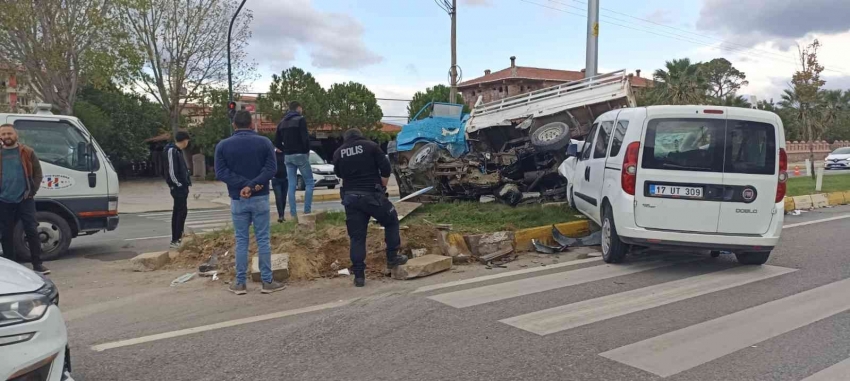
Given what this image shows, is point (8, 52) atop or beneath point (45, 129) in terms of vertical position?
atop

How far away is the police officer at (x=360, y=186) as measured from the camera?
20.8 feet

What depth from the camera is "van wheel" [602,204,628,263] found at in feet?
23.5

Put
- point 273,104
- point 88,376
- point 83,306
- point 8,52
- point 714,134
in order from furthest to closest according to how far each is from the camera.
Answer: point 273,104
point 8,52
point 714,134
point 83,306
point 88,376

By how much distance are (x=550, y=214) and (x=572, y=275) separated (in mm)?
2812

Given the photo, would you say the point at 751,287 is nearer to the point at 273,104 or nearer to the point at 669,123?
the point at 669,123

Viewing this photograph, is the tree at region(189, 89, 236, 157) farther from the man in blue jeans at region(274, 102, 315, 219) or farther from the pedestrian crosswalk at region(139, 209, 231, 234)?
the man in blue jeans at region(274, 102, 315, 219)

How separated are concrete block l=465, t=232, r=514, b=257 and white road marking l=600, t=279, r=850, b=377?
308cm

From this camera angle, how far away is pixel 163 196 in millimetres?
24125

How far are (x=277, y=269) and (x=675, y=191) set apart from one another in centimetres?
441

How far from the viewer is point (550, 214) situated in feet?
31.1

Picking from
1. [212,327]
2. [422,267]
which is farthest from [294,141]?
[212,327]

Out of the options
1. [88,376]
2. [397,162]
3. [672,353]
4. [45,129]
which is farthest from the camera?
[397,162]

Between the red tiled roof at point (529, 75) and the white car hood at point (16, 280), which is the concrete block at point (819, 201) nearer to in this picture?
the white car hood at point (16, 280)

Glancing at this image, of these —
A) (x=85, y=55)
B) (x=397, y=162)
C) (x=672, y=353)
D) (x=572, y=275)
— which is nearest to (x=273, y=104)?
(x=85, y=55)
